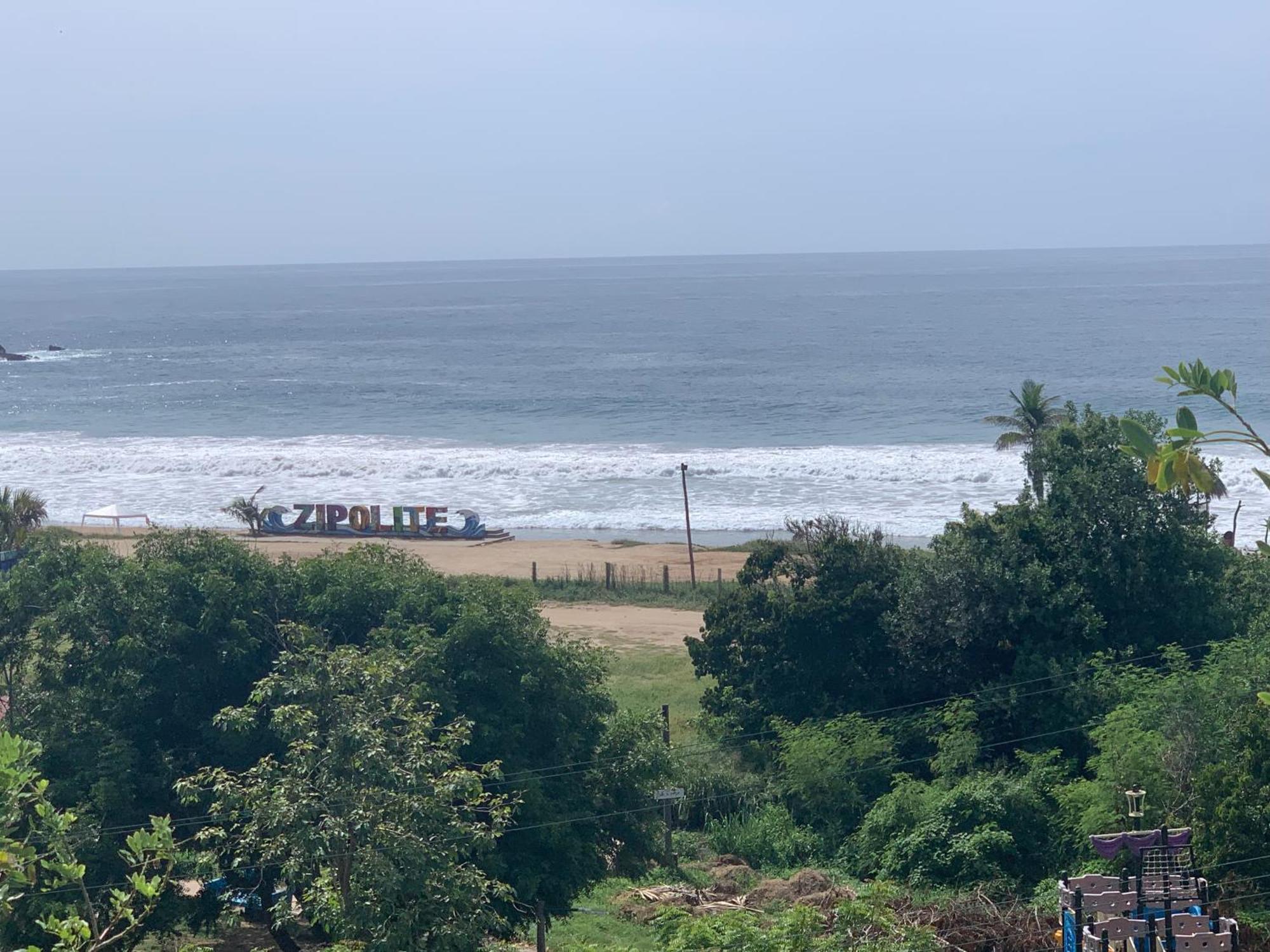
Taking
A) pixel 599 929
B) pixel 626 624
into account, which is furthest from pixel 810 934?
pixel 626 624

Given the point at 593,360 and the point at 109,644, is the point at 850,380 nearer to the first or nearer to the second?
the point at 593,360

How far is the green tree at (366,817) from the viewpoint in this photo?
430 inches

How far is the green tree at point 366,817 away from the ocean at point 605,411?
38.6 metres

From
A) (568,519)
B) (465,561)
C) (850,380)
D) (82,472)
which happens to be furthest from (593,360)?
(465,561)

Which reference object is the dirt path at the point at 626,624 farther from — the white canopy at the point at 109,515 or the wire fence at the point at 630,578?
the white canopy at the point at 109,515

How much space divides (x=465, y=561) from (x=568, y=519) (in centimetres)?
1131

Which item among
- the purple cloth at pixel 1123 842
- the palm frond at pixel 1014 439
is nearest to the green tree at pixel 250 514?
the palm frond at pixel 1014 439

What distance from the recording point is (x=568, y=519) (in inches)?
2170

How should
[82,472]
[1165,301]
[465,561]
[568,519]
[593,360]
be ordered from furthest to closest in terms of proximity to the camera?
[1165,301] → [593,360] → [82,472] → [568,519] → [465,561]

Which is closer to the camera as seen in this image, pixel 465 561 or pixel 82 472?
pixel 465 561

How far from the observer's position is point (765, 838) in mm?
21344

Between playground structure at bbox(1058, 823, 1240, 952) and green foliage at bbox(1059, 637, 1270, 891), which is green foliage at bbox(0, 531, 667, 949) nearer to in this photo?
green foliage at bbox(1059, 637, 1270, 891)

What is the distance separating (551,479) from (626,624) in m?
30.5

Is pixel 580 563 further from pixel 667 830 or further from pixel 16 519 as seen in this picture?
pixel 667 830
